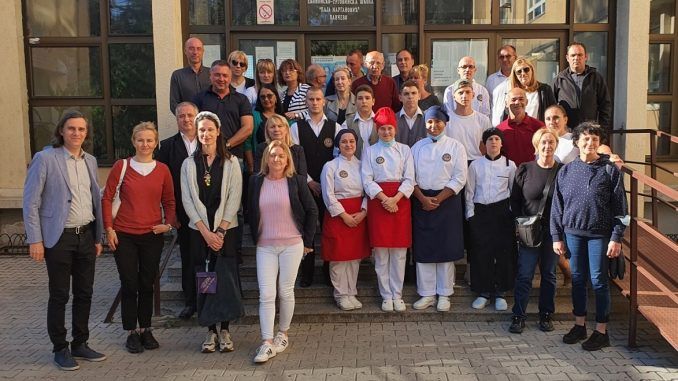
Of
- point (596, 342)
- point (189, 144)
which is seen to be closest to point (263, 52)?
point (189, 144)

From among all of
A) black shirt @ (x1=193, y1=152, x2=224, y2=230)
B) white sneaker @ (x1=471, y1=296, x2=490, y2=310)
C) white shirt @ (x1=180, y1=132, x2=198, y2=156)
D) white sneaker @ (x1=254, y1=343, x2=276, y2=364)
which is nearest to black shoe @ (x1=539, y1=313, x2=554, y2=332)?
white sneaker @ (x1=471, y1=296, x2=490, y2=310)

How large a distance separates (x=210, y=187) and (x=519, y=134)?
2870 mm

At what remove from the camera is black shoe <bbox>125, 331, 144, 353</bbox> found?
4734 mm

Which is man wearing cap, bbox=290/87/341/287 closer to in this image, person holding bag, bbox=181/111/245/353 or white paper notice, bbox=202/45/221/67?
person holding bag, bbox=181/111/245/353

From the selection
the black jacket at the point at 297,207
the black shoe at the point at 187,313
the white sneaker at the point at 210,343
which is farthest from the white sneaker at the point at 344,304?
the black shoe at the point at 187,313

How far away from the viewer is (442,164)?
17.4ft

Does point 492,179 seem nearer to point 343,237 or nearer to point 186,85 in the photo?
point 343,237

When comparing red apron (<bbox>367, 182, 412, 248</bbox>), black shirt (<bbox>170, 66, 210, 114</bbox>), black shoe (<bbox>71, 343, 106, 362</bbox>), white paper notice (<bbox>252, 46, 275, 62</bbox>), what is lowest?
black shoe (<bbox>71, 343, 106, 362</bbox>)

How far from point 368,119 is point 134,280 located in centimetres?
257

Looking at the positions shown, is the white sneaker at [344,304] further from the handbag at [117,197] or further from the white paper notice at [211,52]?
the white paper notice at [211,52]

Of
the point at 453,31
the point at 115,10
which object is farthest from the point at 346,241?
the point at 115,10

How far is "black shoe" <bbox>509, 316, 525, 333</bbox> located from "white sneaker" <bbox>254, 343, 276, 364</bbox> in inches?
80.0

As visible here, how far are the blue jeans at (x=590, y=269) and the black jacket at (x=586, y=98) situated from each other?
6.54 ft

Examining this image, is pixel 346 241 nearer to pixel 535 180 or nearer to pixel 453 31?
pixel 535 180
